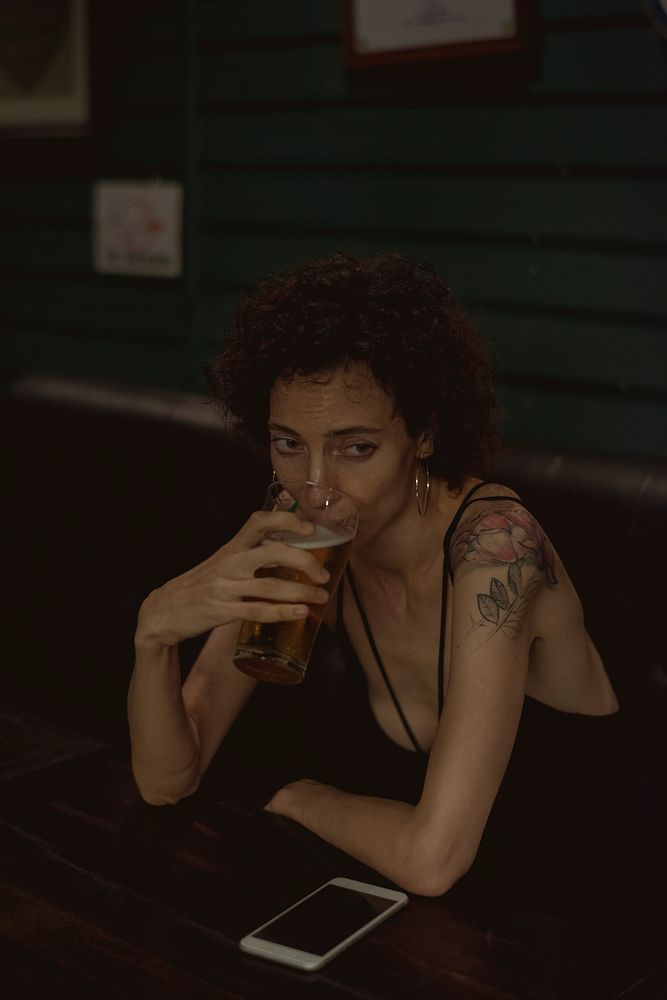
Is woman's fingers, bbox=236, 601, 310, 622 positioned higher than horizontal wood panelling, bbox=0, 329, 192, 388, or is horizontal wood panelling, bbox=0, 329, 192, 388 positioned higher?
woman's fingers, bbox=236, 601, 310, 622

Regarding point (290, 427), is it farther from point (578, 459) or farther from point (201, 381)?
point (201, 381)

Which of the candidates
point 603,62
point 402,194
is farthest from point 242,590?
point 402,194

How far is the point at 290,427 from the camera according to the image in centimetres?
183

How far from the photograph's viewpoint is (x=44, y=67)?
4.00 metres

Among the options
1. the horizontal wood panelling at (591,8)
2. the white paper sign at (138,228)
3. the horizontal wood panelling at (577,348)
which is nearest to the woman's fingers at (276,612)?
the horizontal wood panelling at (577,348)

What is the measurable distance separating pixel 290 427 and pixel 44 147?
2674 millimetres

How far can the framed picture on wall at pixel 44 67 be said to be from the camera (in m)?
3.88

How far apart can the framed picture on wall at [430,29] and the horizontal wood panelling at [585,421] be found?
0.87 m

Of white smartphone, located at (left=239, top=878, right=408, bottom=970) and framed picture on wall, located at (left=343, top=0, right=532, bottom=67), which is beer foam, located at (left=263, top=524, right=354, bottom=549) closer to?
white smartphone, located at (left=239, top=878, right=408, bottom=970)

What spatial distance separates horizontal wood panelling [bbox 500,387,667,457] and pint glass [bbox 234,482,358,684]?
1338 mm

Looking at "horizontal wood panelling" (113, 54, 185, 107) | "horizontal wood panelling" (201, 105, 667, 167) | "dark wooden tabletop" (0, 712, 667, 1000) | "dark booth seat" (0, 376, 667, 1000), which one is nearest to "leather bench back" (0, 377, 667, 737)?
"dark booth seat" (0, 376, 667, 1000)

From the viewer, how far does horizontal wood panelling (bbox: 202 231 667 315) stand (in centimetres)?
283

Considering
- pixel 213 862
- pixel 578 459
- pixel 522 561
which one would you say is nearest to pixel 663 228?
pixel 578 459

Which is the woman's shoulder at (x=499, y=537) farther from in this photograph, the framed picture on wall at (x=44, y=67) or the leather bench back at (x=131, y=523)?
the framed picture on wall at (x=44, y=67)
